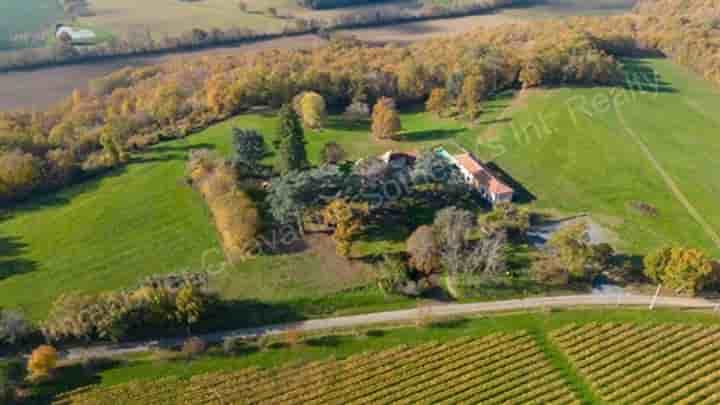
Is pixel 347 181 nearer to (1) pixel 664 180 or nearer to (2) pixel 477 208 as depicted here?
(2) pixel 477 208

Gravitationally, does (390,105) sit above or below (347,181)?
above

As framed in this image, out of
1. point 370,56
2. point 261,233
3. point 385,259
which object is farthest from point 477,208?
point 370,56

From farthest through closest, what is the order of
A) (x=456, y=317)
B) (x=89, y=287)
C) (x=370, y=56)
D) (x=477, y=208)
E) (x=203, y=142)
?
1. (x=370, y=56)
2. (x=203, y=142)
3. (x=477, y=208)
4. (x=89, y=287)
5. (x=456, y=317)

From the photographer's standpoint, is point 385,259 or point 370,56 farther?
point 370,56

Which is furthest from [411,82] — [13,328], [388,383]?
[13,328]

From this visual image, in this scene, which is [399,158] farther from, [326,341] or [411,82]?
[326,341]

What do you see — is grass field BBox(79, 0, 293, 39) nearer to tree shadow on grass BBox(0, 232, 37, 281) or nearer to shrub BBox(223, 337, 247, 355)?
tree shadow on grass BBox(0, 232, 37, 281)
